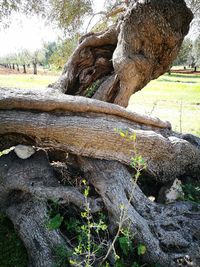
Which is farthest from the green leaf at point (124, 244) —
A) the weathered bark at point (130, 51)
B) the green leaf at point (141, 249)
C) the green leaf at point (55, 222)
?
the weathered bark at point (130, 51)

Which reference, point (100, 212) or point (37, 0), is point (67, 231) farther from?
point (37, 0)

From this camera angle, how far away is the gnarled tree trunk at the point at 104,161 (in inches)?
151

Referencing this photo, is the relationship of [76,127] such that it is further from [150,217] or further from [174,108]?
[174,108]

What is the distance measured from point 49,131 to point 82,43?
3244mm

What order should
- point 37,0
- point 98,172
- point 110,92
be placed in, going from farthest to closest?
point 37,0 → point 110,92 → point 98,172

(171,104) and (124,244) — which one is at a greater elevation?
(124,244)

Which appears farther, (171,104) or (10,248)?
(171,104)

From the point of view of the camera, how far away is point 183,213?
13.8ft

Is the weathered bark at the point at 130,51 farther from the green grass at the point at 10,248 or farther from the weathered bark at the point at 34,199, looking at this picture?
the green grass at the point at 10,248

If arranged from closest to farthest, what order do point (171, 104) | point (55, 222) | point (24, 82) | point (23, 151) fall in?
point (55, 222)
point (23, 151)
point (171, 104)
point (24, 82)

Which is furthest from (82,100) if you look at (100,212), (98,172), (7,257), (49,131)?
Answer: (7,257)

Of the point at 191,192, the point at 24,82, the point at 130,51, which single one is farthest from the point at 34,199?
the point at 24,82

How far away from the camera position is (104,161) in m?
4.59

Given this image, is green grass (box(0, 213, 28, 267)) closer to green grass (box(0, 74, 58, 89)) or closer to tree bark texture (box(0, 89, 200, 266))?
tree bark texture (box(0, 89, 200, 266))
